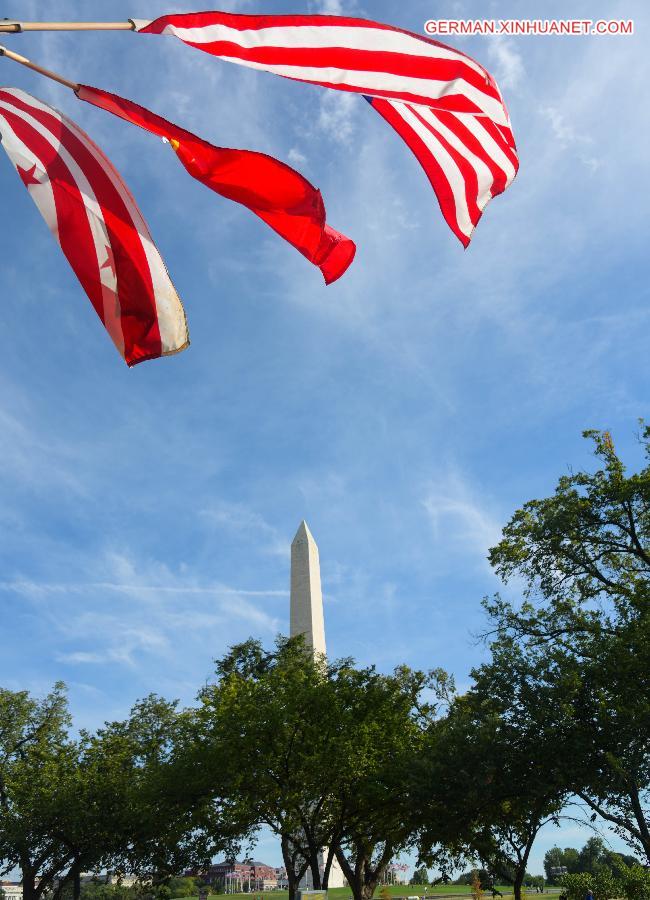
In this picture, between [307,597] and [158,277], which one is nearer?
[158,277]

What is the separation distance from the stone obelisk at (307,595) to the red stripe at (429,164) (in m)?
36.6

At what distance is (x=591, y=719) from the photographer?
24.5 meters

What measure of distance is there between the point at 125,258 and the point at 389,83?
3.56m

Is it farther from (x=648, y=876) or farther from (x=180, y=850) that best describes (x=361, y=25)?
(x=648, y=876)

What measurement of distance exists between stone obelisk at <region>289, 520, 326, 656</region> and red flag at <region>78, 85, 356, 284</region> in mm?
36924

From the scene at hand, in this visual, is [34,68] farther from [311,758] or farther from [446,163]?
[311,758]

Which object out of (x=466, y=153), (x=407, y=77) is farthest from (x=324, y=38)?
(x=466, y=153)

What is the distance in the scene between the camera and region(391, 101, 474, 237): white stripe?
999cm

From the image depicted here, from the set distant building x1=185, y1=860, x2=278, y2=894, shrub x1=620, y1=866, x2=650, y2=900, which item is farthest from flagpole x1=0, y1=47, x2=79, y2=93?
distant building x1=185, y1=860, x2=278, y2=894

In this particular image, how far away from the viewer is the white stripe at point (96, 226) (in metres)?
8.87

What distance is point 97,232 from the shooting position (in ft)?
29.7

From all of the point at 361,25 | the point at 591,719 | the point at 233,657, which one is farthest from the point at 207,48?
the point at 233,657

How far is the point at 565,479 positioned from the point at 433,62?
74.6ft

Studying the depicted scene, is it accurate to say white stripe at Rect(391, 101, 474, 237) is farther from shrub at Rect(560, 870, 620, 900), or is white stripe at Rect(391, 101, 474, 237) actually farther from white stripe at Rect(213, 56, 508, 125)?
shrub at Rect(560, 870, 620, 900)
